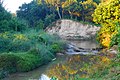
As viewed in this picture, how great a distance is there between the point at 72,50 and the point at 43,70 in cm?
890

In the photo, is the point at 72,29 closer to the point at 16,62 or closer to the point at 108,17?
the point at 108,17

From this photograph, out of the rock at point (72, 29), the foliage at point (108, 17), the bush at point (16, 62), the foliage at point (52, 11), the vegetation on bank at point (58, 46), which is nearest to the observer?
the vegetation on bank at point (58, 46)

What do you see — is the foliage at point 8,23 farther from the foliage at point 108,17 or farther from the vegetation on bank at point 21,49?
the foliage at point 108,17

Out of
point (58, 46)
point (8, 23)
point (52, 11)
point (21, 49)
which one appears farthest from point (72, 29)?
point (21, 49)

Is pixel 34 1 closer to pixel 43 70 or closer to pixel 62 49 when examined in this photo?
pixel 62 49

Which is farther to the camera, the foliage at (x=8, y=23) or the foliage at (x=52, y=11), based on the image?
the foliage at (x=52, y=11)

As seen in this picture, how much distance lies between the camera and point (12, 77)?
50.1 feet

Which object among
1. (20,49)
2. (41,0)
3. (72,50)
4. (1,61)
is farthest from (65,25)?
(1,61)

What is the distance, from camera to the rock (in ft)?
140

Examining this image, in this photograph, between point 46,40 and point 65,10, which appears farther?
point 65,10

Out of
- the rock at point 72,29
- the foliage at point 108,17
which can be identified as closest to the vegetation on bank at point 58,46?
the foliage at point 108,17

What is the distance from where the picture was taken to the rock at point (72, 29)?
42.6m

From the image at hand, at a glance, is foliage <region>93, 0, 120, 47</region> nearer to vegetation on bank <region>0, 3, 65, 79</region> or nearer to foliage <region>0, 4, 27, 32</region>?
vegetation on bank <region>0, 3, 65, 79</region>

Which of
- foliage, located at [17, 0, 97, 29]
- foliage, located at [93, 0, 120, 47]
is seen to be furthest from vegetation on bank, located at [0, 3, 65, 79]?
foliage, located at [17, 0, 97, 29]
